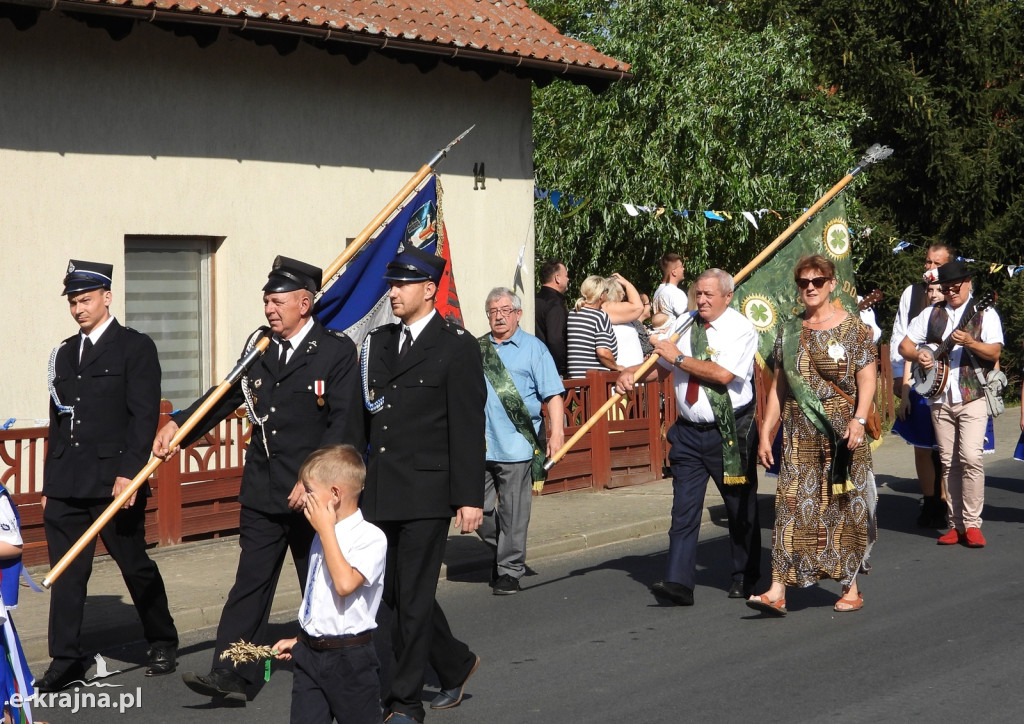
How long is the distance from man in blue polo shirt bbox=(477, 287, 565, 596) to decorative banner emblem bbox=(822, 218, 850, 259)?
6.51 ft

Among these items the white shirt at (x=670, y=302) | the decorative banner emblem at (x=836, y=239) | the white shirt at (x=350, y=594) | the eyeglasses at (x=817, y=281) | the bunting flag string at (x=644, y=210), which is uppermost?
the bunting flag string at (x=644, y=210)

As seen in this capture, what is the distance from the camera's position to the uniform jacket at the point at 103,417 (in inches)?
256

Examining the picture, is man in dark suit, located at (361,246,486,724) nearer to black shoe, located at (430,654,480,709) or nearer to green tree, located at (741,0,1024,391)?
black shoe, located at (430,654,480,709)

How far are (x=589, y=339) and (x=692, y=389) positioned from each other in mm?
4923

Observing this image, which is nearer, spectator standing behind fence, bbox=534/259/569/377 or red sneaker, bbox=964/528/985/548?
red sneaker, bbox=964/528/985/548

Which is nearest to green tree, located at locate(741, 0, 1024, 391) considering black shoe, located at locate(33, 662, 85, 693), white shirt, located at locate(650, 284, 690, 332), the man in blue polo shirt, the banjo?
white shirt, located at locate(650, 284, 690, 332)

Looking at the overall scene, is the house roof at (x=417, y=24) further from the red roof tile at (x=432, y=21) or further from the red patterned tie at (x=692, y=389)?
the red patterned tie at (x=692, y=389)

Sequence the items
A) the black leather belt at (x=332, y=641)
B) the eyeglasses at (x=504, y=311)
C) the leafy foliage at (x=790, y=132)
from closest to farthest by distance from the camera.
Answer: the black leather belt at (x=332, y=641) → the eyeglasses at (x=504, y=311) → the leafy foliage at (x=790, y=132)

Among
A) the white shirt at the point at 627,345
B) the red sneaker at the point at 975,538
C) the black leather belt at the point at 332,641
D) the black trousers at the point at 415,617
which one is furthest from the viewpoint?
the white shirt at the point at 627,345

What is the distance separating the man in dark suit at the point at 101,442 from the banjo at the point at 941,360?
583cm

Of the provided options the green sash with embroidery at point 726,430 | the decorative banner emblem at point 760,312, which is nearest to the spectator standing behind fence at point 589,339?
the decorative banner emblem at point 760,312

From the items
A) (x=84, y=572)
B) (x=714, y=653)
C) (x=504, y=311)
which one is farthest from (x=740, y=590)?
(x=84, y=572)

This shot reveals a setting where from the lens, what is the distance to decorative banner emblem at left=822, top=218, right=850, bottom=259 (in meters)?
8.95

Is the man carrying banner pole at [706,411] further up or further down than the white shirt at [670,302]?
further down
